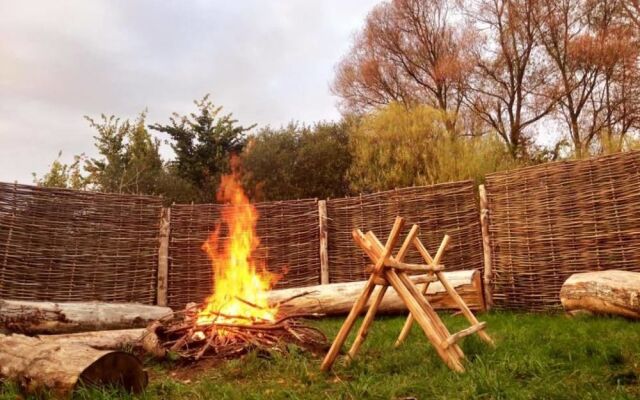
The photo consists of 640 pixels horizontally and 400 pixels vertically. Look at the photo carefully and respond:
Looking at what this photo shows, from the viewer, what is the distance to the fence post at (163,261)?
967cm

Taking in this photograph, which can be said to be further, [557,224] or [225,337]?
[557,224]

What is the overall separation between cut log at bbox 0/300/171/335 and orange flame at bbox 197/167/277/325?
1.28 meters

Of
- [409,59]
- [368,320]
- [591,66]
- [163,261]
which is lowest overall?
[368,320]

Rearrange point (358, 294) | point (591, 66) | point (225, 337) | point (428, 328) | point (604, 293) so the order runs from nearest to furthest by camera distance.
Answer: point (428, 328) → point (225, 337) → point (604, 293) → point (358, 294) → point (591, 66)

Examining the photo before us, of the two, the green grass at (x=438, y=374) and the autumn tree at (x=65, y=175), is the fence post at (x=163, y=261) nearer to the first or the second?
the green grass at (x=438, y=374)

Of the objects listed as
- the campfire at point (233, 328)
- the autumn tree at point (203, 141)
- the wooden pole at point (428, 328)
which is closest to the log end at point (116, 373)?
the campfire at point (233, 328)

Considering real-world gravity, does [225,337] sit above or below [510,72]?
below

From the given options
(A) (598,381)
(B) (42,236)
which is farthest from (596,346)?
(B) (42,236)

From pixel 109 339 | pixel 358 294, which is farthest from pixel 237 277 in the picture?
pixel 358 294

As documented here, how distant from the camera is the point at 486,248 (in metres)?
8.50

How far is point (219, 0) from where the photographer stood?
414 inches

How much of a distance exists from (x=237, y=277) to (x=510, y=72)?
18655mm

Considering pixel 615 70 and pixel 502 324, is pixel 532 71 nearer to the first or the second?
pixel 615 70

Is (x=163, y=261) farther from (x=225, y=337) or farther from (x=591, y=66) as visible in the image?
(x=591, y=66)
